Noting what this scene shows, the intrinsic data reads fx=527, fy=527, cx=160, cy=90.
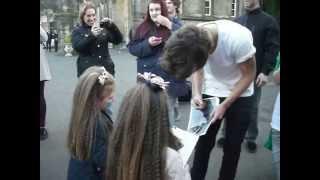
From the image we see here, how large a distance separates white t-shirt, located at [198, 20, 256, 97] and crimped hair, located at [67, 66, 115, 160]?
0.36 m

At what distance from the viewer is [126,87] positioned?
1.76m

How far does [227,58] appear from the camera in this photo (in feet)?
6.12

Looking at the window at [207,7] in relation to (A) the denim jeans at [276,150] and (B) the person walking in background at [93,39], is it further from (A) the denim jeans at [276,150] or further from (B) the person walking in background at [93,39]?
(A) the denim jeans at [276,150]

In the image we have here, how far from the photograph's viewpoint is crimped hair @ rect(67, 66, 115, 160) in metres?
1.73

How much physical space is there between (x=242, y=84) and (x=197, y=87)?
0.16 meters

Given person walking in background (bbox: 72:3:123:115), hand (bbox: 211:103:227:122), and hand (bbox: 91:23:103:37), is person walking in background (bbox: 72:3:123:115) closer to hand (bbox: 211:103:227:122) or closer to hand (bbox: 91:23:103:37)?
hand (bbox: 91:23:103:37)

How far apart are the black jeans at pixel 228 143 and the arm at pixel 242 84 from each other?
0.09ft

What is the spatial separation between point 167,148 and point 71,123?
352mm

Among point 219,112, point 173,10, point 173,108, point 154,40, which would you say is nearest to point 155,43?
point 154,40

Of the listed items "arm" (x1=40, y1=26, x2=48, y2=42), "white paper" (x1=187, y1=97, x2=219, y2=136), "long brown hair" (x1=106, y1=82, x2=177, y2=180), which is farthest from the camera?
"white paper" (x1=187, y1=97, x2=219, y2=136)

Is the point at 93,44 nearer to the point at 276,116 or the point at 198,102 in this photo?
the point at 198,102

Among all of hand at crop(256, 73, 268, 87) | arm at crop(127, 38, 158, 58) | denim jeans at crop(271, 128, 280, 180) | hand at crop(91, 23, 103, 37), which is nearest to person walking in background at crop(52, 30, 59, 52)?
hand at crop(91, 23, 103, 37)
